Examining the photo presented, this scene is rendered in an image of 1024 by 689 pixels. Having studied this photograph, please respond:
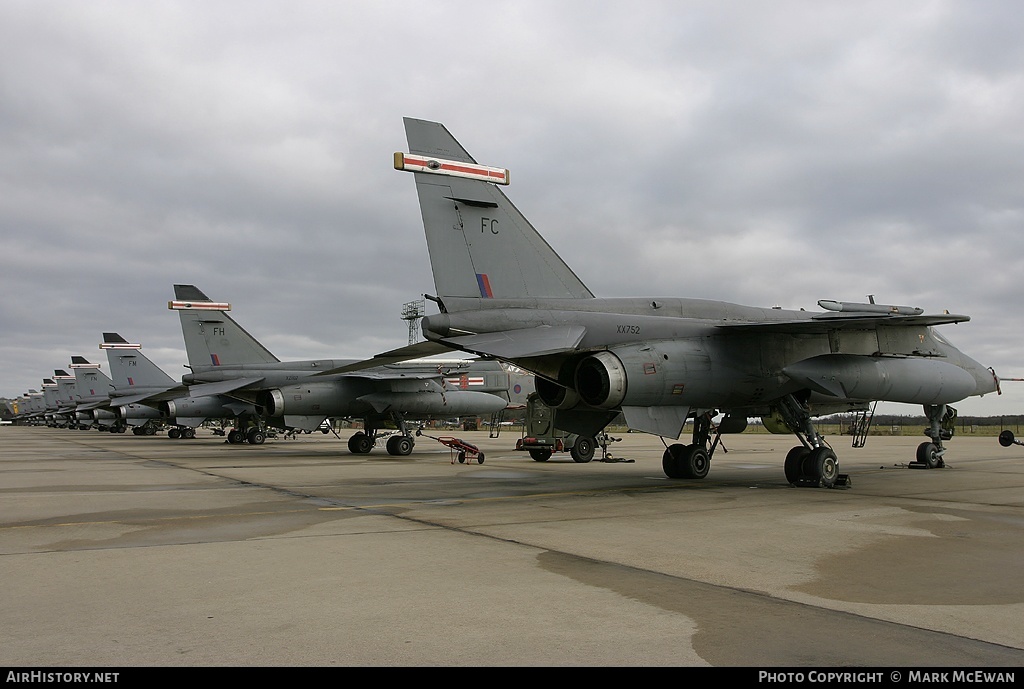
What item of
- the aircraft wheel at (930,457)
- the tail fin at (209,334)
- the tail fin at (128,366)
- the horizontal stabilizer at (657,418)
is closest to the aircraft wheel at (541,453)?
the horizontal stabilizer at (657,418)

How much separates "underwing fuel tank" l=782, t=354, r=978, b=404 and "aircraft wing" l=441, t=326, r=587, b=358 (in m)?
4.22

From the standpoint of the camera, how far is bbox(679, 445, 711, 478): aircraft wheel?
13795mm

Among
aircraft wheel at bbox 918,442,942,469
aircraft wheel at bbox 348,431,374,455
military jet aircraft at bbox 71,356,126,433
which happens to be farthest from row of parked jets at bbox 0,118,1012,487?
military jet aircraft at bbox 71,356,126,433

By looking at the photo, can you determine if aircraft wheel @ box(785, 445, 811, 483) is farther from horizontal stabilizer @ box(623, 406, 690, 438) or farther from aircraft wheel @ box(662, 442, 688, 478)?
horizontal stabilizer @ box(623, 406, 690, 438)

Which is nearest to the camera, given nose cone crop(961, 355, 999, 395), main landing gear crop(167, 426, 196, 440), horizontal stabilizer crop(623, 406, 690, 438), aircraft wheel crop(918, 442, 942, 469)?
horizontal stabilizer crop(623, 406, 690, 438)

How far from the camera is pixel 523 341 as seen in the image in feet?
32.5

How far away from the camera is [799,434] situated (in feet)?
40.9

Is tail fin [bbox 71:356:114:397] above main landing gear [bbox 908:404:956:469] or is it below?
above

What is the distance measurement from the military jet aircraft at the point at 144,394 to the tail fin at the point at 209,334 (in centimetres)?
357

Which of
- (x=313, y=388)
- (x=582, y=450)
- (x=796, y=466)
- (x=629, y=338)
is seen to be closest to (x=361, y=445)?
(x=313, y=388)

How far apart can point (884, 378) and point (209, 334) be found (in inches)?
1004

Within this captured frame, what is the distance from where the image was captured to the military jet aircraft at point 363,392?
80.5ft

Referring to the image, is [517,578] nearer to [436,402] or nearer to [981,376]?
[981,376]

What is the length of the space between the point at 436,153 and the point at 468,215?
1.01 meters
